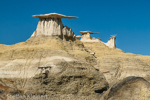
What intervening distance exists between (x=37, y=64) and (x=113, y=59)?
52.2 feet

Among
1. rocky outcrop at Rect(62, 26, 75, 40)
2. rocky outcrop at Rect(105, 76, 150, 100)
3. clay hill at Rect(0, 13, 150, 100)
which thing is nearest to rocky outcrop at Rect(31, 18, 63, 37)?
clay hill at Rect(0, 13, 150, 100)

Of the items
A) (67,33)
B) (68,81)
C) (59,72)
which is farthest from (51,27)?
(68,81)

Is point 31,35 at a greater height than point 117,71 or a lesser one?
greater

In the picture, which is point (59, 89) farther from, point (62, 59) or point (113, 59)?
point (113, 59)

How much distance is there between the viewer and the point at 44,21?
4662 cm

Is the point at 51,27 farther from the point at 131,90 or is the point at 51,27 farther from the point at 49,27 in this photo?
the point at 131,90

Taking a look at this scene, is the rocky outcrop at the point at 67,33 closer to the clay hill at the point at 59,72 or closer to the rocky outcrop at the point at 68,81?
the clay hill at the point at 59,72

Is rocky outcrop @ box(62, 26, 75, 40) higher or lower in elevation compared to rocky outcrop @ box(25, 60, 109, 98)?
higher

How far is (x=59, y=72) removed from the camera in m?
34.5

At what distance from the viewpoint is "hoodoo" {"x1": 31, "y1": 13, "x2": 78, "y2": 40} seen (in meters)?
45.8

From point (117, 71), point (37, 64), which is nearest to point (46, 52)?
point (37, 64)

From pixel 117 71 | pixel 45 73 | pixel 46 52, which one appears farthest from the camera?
pixel 117 71

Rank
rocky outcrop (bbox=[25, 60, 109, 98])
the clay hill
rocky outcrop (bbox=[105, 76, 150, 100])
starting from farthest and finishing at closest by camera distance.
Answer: rocky outcrop (bbox=[25, 60, 109, 98]) < the clay hill < rocky outcrop (bbox=[105, 76, 150, 100])

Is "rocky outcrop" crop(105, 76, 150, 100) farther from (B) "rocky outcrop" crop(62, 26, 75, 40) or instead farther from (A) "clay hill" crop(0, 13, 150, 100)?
(B) "rocky outcrop" crop(62, 26, 75, 40)
